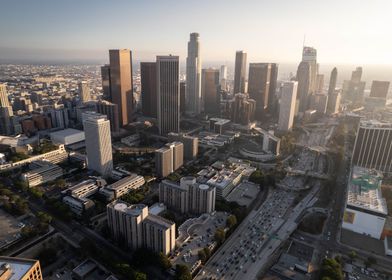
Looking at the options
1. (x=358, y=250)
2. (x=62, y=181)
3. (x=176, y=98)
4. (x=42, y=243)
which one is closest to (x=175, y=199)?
(x=42, y=243)

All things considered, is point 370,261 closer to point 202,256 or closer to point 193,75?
point 202,256

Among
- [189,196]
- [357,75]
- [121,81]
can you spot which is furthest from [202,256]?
[357,75]

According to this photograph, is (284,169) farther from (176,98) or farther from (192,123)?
(192,123)

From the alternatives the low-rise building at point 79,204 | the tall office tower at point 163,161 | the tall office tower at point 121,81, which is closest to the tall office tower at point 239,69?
the tall office tower at point 121,81

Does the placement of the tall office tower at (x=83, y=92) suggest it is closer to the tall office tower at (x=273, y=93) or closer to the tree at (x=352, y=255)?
the tall office tower at (x=273, y=93)

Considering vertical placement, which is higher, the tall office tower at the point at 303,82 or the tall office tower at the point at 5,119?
the tall office tower at the point at 303,82

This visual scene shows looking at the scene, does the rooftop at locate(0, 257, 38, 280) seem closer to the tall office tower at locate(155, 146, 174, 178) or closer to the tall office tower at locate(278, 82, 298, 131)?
the tall office tower at locate(155, 146, 174, 178)
